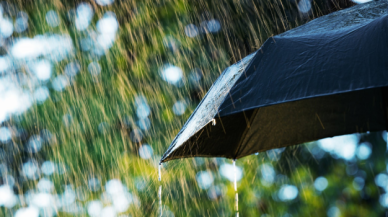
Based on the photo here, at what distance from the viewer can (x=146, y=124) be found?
4.20 meters

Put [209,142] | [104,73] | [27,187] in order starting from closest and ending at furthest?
[209,142] → [104,73] → [27,187]

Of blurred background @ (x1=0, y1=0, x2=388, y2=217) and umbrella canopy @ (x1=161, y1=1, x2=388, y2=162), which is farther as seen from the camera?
blurred background @ (x1=0, y1=0, x2=388, y2=217)

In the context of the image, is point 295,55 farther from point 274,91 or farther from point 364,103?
point 364,103

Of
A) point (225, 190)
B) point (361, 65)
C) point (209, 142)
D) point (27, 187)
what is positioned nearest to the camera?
point (361, 65)

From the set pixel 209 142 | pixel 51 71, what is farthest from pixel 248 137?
pixel 51 71

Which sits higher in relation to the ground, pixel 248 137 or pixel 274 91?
pixel 274 91

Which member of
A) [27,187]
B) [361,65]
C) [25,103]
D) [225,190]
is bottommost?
[225,190]

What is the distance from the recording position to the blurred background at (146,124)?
396 cm

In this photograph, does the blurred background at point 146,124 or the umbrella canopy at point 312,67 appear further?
the blurred background at point 146,124

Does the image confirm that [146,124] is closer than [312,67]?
No

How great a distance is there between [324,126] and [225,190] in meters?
1.69

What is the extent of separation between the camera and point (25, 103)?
4184 millimetres

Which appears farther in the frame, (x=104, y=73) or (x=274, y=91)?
(x=104, y=73)

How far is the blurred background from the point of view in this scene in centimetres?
396
